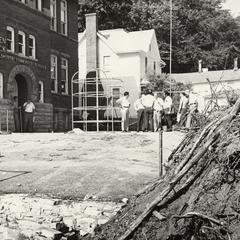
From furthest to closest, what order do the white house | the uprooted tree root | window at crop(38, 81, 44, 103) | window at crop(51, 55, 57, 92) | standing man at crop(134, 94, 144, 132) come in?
the white house
window at crop(51, 55, 57, 92)
window at crop(38, 81, 44, 103)
standing man at crop(134, 94, 144, 132)
the uprooted tree root

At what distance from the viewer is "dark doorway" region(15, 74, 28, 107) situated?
26250mm

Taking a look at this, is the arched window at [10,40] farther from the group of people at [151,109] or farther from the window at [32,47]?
the group of people at [151,109]

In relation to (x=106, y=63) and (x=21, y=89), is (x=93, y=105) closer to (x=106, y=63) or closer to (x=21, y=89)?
(x=21, y=89)

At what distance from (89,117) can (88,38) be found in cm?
1439

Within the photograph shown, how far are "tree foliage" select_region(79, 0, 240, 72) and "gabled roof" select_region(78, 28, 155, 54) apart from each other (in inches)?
206

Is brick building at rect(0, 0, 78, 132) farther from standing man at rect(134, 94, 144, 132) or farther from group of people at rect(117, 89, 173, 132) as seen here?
standing man at rect(134, 94, 144, 132)

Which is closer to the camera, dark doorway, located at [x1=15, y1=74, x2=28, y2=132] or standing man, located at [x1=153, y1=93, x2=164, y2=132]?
standing man, located at [x1=153, y1=93, x2=164, y2=132]

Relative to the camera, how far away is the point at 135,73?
147ft

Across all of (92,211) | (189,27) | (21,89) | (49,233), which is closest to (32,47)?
(21,89)

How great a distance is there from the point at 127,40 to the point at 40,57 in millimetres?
20847

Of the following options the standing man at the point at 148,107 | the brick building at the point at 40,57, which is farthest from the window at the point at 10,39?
the standing man at the point at 148,107

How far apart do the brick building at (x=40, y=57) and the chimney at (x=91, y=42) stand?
897 centimetres

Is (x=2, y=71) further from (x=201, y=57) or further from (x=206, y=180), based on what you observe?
(x=201, y=57)

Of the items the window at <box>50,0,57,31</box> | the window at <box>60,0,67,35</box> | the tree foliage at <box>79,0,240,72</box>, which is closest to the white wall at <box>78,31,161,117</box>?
the tree foliage at <box>79,0,240,72</box>
